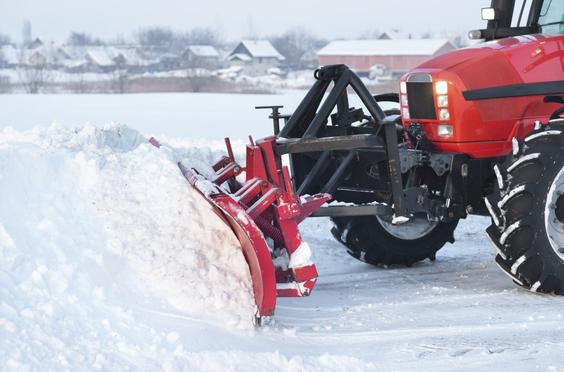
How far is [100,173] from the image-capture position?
5535mm

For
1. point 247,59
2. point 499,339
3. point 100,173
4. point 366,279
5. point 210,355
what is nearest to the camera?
point 210,355

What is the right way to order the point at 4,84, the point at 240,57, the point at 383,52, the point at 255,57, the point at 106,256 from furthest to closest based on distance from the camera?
1. the point at 255,57
2. the point at 240,57
3. the point at 383,52
4. the point at 4,84
5. the point at 106,256

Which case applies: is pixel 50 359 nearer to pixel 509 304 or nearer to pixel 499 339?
pixel 499 339

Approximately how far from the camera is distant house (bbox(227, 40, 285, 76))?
90.1 meters

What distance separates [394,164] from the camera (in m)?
5.83

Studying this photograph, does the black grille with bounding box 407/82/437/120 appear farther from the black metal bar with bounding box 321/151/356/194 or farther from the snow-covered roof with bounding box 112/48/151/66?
the snow-covered roof with bounding box 112/48/151/66

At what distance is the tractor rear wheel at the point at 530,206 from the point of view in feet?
18.7

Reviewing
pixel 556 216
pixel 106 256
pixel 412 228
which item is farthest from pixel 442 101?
pixel 106 256

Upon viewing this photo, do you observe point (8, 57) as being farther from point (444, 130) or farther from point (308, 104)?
point (444, 130)

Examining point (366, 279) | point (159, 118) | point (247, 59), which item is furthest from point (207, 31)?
point (366, 279)

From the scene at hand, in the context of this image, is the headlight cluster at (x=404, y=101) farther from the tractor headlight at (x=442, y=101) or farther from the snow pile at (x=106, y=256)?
the snow pile at (x=106, y=256)

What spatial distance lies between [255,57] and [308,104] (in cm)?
8701

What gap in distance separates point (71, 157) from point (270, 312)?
1674 millimetres

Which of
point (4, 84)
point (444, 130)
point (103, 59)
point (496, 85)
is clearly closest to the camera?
point (496, 85)
